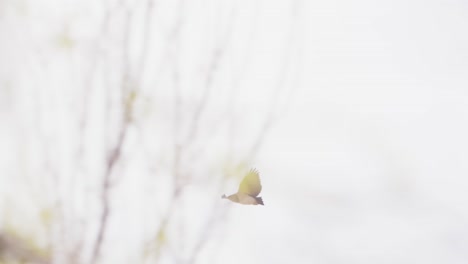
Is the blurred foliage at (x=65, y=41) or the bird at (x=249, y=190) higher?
the blurred foliage at (x=65, y=41)

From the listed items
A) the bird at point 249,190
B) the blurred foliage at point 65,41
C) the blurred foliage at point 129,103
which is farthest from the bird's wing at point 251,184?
the blurred foliage at point 65,41

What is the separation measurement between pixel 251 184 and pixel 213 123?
0.18m

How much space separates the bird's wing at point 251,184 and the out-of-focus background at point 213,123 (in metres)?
0.02

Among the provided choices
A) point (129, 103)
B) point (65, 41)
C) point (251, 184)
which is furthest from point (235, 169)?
point (65, 41)

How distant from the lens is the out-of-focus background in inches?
44.6

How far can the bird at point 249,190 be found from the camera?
1104mm

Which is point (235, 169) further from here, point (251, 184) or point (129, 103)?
point (129, 103)

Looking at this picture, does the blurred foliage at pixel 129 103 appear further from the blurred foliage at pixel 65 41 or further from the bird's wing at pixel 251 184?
the bird's wing at pixel 251 184

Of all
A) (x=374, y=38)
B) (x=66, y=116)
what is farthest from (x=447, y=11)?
(x=66, y=116)

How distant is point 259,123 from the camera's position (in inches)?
45.3

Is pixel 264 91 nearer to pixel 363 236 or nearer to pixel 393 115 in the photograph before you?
pixel 393 115

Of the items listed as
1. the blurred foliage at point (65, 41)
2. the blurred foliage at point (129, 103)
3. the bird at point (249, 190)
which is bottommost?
the bird at point (249, 190)

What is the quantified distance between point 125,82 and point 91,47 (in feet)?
0.44

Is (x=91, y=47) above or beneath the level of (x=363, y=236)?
above
